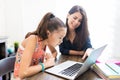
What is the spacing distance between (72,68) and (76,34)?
70cm

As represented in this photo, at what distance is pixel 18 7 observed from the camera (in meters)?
2.86

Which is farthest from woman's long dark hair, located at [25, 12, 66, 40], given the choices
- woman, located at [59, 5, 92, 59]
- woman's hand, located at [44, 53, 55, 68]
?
woman, located at [59, 5, 92, 59]

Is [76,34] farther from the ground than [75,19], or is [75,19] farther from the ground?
[75,19]

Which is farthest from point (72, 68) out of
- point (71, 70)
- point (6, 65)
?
point (6, 65)

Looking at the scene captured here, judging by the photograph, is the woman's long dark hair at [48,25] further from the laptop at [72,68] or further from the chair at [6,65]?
the chair at [6,65]

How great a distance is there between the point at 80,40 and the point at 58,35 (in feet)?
1.97

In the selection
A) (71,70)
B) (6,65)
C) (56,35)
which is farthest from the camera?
(6,65)

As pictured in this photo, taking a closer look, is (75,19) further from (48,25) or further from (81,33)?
(48,25)

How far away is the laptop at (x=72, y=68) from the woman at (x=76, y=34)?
0.47 m

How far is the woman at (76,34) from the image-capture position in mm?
1729

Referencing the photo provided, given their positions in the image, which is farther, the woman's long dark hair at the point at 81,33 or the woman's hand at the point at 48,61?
the woman's long dark hair at the point at 81,33

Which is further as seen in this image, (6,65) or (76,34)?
(76,34)

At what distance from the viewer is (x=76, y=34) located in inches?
71.6

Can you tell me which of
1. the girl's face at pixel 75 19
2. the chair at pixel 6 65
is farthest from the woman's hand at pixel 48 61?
the girl's face at pixel 75 19
